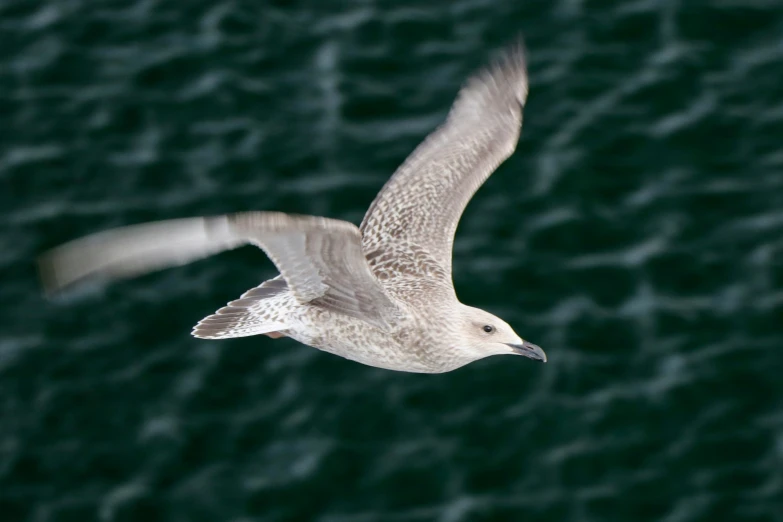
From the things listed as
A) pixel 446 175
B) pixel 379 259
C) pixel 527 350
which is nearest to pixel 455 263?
pixel 446 175

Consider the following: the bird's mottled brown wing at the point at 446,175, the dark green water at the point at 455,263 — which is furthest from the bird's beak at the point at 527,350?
the dark green water at the point at 455,263

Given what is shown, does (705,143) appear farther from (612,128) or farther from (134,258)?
(134,258)

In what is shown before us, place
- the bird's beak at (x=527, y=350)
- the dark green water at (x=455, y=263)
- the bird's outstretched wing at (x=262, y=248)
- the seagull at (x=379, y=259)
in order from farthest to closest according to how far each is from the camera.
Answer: the dark green water at (x=455, y=263), the bird's beak at (x=527, y=350), the seagull at (x=379, y=259), the bird's outstretched wing at (x=262, y=248)

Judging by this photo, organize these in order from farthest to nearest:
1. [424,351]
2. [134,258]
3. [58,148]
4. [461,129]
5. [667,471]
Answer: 1. [58,148]
2. [667,471]
3. [461,129]
4. [424,351]
5. [134,258]

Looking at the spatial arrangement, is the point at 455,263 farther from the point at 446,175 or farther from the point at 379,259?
the point at 379,259

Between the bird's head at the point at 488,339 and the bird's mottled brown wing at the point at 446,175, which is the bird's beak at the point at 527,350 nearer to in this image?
the bird's head at the point at 488,339

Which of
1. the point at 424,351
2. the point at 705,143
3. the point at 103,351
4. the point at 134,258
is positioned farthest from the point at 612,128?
the point at 134,258

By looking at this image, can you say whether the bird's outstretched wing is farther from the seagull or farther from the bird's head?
the bird's head
